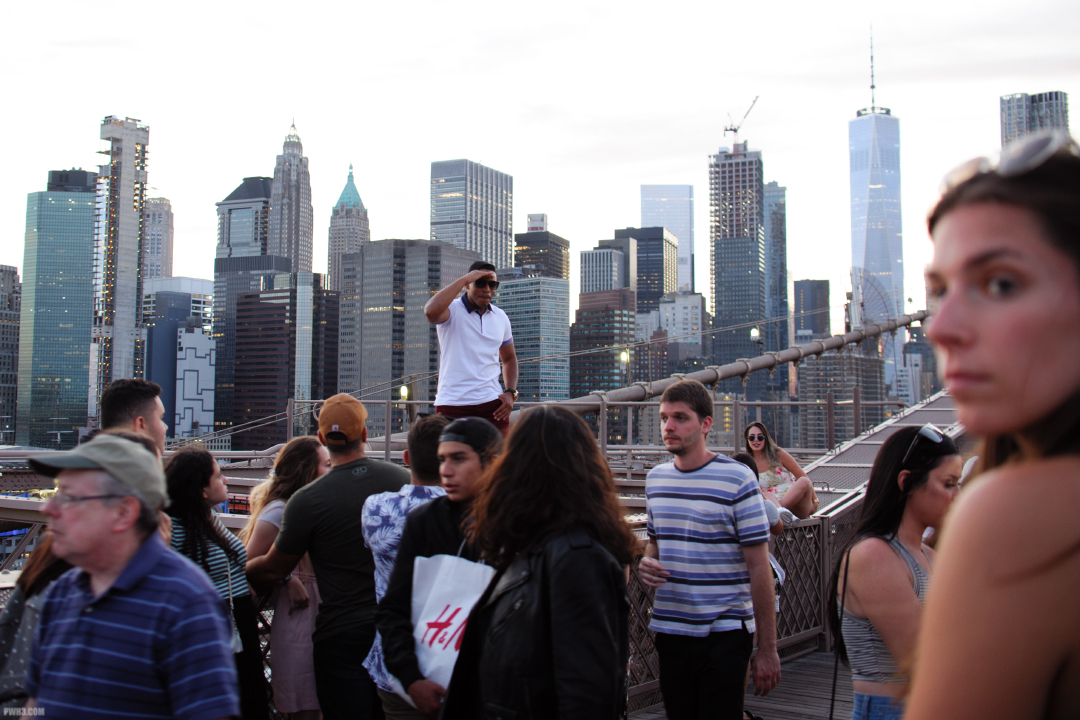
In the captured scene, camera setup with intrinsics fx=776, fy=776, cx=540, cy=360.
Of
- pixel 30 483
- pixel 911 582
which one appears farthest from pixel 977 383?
pixel 30 483

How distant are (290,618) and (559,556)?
6.82 feet

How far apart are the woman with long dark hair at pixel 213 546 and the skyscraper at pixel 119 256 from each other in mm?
163654

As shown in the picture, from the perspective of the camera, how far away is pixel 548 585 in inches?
82.7

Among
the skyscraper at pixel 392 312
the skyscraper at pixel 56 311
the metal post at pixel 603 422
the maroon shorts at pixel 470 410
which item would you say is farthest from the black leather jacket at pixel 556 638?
the skyscraper at pixel 56 311

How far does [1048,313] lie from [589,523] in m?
1.63

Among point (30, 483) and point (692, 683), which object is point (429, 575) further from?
point (30, 483)

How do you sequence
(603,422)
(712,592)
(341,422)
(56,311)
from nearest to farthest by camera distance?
(712,592) → (341,422) → (603,422) → (56,311)

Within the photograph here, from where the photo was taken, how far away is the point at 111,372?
154 m

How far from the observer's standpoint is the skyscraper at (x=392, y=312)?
449 ft

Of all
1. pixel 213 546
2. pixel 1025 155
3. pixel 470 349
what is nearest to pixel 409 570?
pixel 213 546

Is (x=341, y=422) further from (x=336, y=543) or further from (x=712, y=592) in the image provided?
(x=712, y=592)

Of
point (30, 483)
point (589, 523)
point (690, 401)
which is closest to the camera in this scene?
point (589, 523)

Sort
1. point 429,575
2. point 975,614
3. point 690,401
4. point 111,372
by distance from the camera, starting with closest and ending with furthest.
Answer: point 975,614 < point 429,575 < point 690,401 < point 111,372

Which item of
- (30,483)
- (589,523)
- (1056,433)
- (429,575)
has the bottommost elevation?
(30,483)
